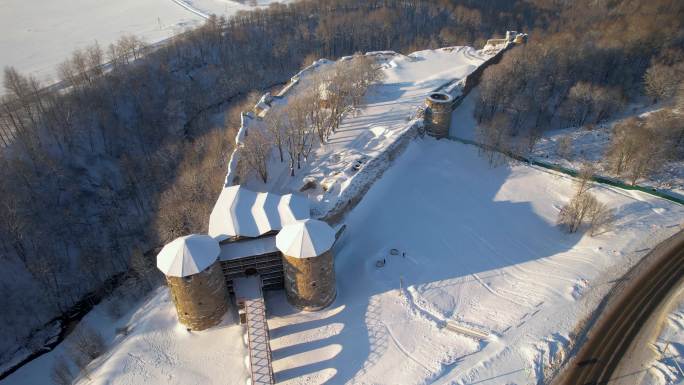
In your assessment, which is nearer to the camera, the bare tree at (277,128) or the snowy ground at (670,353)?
the snowy ground at (670,353)

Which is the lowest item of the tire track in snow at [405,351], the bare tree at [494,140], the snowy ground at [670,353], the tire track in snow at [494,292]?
the tire track in snow at [405,351]

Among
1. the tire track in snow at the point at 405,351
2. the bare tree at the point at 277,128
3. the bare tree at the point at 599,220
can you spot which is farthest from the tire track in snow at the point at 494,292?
the bare tree at the point at 277,128

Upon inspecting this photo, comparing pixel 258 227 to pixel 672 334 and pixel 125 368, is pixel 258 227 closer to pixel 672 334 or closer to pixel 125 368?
pixel 125 368

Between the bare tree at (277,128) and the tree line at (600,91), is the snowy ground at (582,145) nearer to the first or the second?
the tree line at (600,91)

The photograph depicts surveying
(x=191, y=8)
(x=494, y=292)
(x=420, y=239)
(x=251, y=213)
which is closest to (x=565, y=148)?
(x=420, y=239)

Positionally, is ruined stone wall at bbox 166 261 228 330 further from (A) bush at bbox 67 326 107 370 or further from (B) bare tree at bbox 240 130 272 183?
(B) bare tree at bbox 240 130 272 183

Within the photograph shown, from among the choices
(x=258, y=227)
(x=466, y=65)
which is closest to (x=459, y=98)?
(x=466, y=65)
